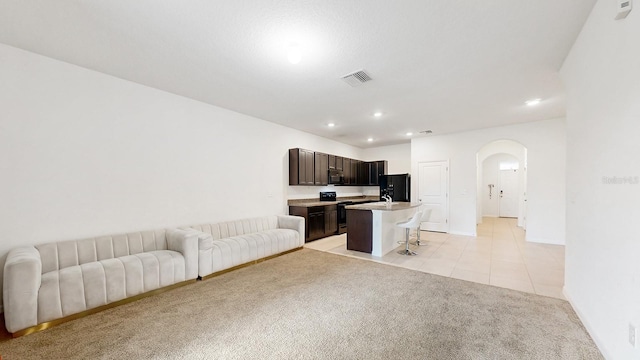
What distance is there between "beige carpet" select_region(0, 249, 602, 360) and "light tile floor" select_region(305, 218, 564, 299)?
434 millimetres

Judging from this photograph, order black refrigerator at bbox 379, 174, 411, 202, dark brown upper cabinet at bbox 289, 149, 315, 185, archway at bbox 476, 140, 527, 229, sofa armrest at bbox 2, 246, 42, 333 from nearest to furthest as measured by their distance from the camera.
Result: sofa armrest at bbox 2, 246, 42, 333 < dark brown upper cabinet at bbox 289, 149, 315, 185 < black refrigerator at bbox 379, 174, 411, 202 < archway at bbox 476, 140, 527, 229

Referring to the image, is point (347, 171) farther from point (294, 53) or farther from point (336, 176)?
point (294, 53)

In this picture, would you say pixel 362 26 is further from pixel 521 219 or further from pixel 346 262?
pixel 521 219

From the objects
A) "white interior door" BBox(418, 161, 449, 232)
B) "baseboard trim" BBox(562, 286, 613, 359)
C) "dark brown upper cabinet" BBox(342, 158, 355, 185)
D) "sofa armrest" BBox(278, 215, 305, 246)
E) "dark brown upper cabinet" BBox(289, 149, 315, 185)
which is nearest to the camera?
"baseboard trim" BBox(562, 286, 613, 359)

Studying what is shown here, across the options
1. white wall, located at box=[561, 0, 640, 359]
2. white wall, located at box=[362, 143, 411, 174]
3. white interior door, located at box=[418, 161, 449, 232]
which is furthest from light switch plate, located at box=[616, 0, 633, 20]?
white wall, located at box=[362, 143, 411, 174]

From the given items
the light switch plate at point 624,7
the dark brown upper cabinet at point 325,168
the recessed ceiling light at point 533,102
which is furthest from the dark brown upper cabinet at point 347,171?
the light switch plate at point 624,7

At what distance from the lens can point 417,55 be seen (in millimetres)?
2754

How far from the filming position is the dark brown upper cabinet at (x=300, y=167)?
5984 mm

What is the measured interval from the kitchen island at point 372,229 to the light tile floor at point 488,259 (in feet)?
0.54

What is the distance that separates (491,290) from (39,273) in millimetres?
4976

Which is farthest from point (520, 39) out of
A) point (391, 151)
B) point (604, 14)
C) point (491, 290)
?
point (391, 151)

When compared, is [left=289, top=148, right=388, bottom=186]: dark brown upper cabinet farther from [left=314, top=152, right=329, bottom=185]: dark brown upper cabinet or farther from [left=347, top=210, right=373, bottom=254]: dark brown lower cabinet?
[left=347, top=210, right=373, bottom=254]: dark brown lower cabinet

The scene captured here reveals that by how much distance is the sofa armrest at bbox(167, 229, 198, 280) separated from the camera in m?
3.27

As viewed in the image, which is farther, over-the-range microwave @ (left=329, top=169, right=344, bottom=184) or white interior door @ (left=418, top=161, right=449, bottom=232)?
over-the-range microwave @ (left=329, top=169, right=344, bottom=184)
